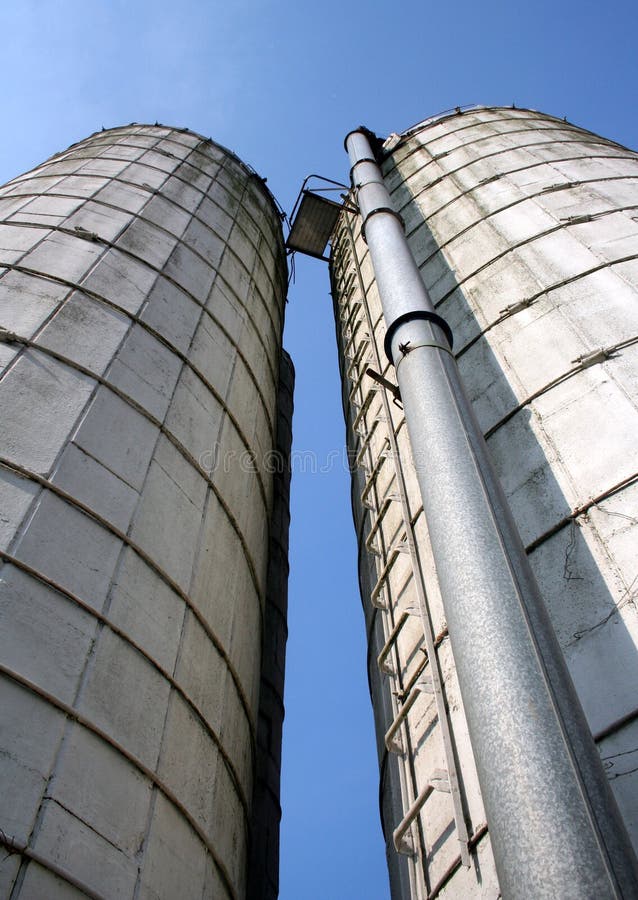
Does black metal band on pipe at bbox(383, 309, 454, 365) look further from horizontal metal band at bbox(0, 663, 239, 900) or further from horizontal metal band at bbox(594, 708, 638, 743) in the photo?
horizontal metal band at bbox(0, 663, 239, 900)

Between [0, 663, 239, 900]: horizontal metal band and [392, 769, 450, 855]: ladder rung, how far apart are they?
3.92 feet

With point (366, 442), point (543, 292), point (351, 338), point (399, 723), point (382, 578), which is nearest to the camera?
point (399, 723)

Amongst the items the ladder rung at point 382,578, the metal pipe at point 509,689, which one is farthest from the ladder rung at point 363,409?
the metal pipe at point 509,689

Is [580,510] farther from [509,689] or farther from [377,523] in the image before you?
[377,523]

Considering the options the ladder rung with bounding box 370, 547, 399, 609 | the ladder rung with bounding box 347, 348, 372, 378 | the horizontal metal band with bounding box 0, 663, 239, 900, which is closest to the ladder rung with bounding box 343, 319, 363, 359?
the ladder rung with bounding box 347, 348, 372, 378

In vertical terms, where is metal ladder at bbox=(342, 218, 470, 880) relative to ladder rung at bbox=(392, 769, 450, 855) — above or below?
above

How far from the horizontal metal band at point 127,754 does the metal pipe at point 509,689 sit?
6.72ft

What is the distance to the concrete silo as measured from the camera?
151 inches

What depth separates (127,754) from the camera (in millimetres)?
4180

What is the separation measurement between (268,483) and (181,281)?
259 cm

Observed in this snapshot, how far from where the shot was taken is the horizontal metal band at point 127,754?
3.88 metres

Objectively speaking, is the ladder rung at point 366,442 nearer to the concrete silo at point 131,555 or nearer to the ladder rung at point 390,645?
the concrete silo at point 131,555

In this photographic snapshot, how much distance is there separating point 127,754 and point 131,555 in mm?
1397

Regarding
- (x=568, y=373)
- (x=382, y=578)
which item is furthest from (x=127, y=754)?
(x=568, y=373)
